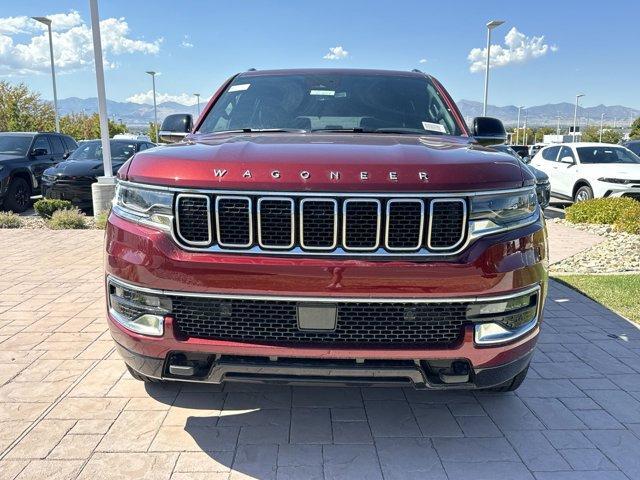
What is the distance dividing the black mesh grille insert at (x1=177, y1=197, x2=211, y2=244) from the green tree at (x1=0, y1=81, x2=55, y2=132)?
3701 cm

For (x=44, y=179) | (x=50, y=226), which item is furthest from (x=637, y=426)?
(x=44, y=179)

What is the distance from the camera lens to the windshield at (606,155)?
43.4 feet

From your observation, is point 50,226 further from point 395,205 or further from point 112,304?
point 395,205

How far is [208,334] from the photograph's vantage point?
2.43m

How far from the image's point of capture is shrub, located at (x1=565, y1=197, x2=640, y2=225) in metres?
10.1

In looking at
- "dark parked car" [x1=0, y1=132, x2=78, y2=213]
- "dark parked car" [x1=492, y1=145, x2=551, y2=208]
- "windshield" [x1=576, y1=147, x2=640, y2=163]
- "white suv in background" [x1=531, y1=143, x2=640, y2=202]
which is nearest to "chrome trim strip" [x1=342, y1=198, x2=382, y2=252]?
"dark parked car" [x1=492, y1=145, x2=551, y2=208]

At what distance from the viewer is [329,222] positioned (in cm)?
232

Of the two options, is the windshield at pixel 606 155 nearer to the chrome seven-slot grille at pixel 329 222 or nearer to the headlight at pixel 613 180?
the headlight at pixel 613 180

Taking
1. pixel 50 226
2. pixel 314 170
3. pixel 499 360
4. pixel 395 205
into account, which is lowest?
pixel 50 226

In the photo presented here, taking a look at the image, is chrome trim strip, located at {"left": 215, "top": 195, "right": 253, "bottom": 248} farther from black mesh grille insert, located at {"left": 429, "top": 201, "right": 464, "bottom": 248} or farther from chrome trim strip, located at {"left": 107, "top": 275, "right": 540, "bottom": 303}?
black mesh grille insert, located at {"left": 429, "top": 201, "right": 464, "bottom": 248}

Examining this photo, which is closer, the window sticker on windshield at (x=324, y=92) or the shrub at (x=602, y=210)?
the window sticker on windshield at (x=324, y=92)

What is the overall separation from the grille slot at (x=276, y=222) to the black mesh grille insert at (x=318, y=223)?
60mm

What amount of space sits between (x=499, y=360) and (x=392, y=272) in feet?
2.31

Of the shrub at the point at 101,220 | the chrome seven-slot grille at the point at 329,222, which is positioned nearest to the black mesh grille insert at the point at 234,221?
the chrome seven-slot grille at the point at 329,222
